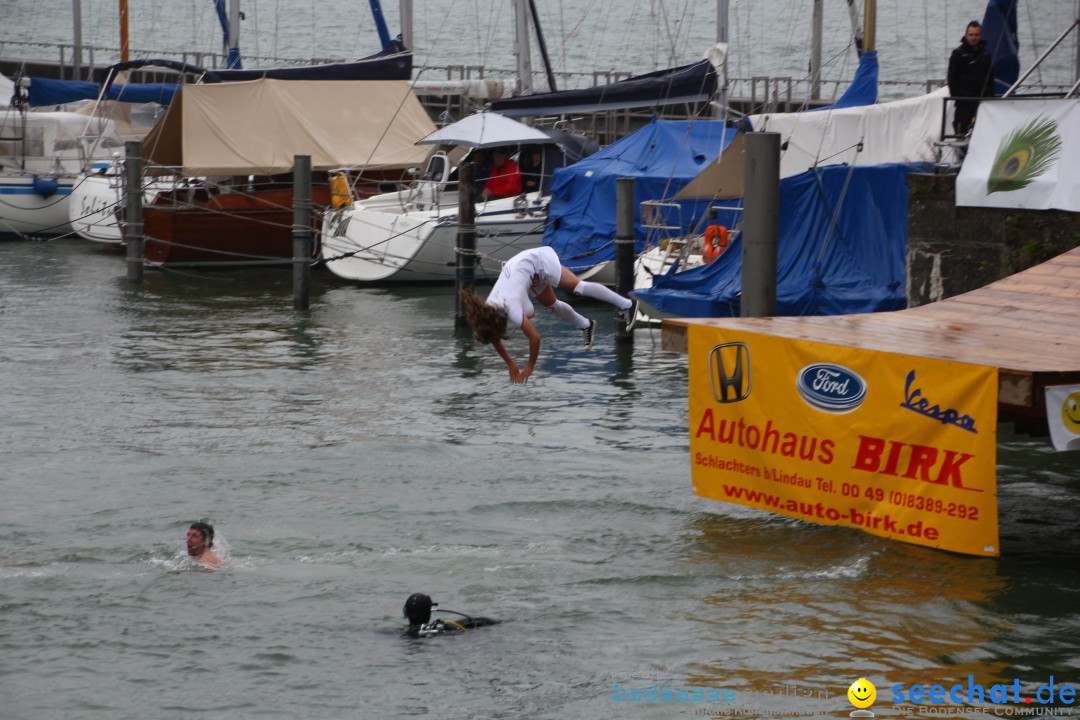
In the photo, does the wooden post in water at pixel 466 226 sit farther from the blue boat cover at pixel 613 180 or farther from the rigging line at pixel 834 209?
the rigging line at pixel 834 209

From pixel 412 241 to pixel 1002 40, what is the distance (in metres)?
12.9

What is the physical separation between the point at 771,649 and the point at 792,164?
16092 millimetres

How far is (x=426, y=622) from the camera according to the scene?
34.2 feet

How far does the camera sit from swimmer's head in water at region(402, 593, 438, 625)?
1030 centimetres

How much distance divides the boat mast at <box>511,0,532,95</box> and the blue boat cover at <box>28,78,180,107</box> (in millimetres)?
10639

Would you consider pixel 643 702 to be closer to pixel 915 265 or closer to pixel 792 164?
pixel 915 265

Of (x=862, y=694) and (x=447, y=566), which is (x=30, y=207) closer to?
(x=447, y=566)

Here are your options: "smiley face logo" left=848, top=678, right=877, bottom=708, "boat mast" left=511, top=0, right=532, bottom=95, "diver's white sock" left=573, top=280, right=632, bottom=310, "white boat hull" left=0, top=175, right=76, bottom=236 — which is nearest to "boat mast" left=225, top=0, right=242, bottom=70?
"white boat hull" left=0, top=175, right=76, bottom=236

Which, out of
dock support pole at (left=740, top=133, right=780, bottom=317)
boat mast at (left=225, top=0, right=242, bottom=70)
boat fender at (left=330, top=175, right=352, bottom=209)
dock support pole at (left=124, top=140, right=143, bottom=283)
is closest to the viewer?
dock support pole at (left=740, top=133, right=780, bottom=317)

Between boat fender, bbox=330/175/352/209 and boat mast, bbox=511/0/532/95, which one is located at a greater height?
boat mast, bbox=511/0/532/95

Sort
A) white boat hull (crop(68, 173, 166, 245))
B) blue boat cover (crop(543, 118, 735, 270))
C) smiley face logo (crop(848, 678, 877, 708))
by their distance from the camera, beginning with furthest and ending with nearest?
white boat hull (crop(68, 173, 166, 245)) → blue boat cover (crop(543, 118, 735, 270)) → smiley face logo (crop(848, 678, 877, 708))

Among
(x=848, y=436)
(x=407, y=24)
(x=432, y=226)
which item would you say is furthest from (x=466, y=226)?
(x=407, y=24)

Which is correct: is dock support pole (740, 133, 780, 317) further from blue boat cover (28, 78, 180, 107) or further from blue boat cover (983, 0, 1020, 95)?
blue boat cover (28, 78, 180, 107)

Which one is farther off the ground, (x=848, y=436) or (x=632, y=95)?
(x=632, y=95)
